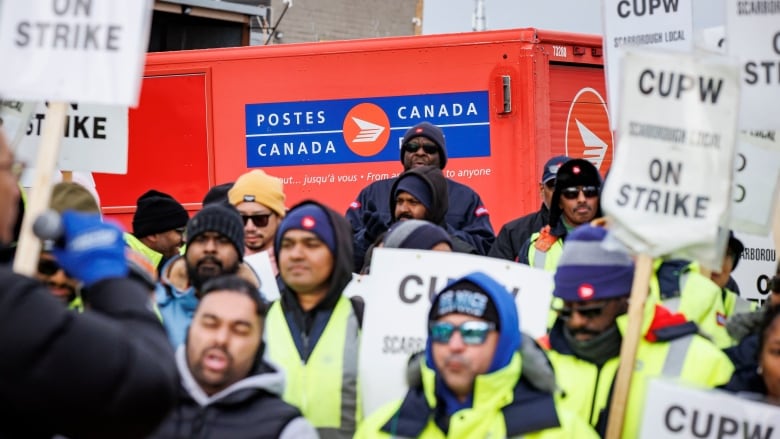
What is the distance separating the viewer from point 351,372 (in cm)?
525

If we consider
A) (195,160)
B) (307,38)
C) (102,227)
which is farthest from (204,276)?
(307,38)

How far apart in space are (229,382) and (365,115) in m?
7.03

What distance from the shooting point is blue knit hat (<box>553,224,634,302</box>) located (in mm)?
4930

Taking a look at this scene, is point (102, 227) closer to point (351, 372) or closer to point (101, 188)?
point (351, 372)

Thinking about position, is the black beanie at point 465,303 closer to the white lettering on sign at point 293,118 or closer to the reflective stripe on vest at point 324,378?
the reflective stripe on vest at point 324,378

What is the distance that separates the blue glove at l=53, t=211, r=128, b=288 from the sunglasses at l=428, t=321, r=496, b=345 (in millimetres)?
1811

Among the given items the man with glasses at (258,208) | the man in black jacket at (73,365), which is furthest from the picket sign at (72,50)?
the man with glasses at (258,208)

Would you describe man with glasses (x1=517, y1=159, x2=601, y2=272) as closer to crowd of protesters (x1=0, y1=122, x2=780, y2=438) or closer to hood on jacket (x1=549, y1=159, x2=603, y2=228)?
hood on jacket (x1=549, y1=159, x2=603, y2=228)

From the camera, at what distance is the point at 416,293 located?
215 inches

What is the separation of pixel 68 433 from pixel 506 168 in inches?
334

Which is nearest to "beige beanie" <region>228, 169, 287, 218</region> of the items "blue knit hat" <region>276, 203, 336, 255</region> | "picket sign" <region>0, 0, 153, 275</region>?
"blue knit hat" <region>276, 203, 336, 255</region>

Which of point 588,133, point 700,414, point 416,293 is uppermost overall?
point 588,133

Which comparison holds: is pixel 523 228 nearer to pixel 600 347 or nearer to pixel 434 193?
pixel 434 193

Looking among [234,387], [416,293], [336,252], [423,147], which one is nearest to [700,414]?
[416,293]
